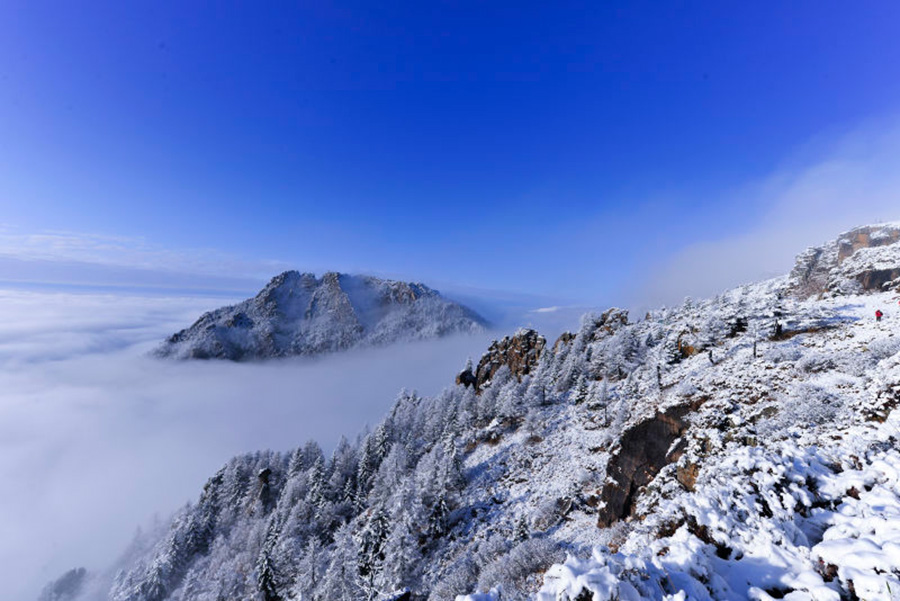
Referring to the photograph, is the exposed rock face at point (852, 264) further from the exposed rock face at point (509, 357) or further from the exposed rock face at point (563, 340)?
the exposed rock face at point (509, 357)

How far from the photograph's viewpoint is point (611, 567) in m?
6.27

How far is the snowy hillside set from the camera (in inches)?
277

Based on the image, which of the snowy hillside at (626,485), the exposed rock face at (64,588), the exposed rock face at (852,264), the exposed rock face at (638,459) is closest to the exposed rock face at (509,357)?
the snowy hillside at (626,485)

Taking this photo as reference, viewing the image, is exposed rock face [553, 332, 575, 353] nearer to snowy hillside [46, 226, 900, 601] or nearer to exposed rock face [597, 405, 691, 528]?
snowy hillside [46, 226, 900, 601]

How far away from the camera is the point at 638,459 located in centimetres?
2891

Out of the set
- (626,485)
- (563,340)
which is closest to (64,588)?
(626,485)

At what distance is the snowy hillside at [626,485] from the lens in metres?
7.05

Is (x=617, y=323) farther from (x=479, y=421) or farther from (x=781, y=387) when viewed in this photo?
(x=781, y=387)

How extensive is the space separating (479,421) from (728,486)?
62.0m

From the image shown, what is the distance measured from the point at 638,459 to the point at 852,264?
6551 cm

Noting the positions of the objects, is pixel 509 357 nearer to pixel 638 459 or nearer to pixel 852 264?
pixel 638 459

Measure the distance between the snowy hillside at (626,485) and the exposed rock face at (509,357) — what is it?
35.9 feet

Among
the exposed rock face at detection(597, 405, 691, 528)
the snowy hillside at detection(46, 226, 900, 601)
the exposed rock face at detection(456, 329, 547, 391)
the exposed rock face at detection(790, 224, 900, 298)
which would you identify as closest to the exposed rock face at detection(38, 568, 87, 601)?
the snowy hillside at detection(46, 226, 900, 601)

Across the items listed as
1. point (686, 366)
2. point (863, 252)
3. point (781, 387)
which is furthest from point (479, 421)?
point (863, 252)
